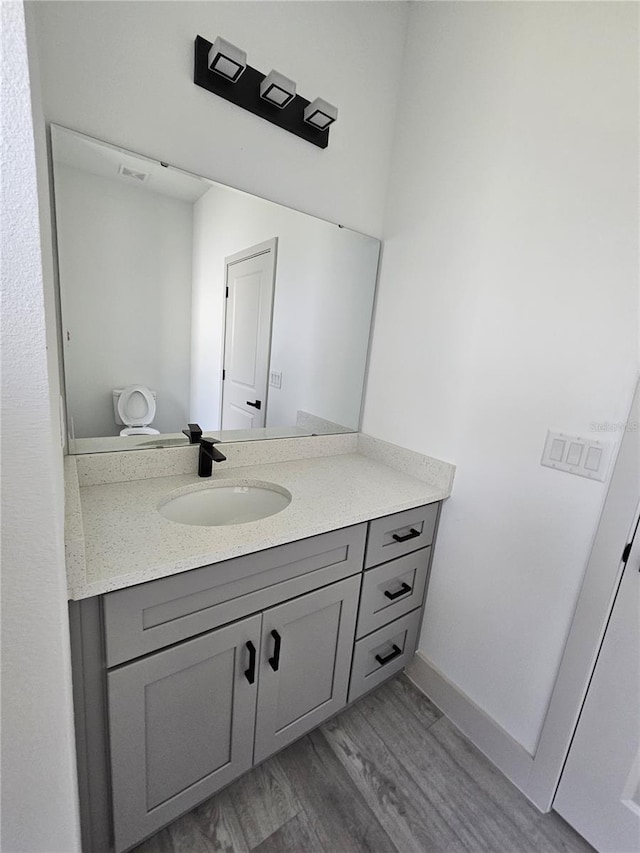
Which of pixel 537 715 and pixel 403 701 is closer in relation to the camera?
pixel 537 715

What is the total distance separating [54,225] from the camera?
3.47 feet

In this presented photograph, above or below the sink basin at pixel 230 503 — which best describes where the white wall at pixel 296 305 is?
above

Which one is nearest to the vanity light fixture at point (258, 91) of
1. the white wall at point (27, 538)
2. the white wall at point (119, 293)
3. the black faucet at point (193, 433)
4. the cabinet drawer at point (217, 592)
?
the white wall at point (119, 293)

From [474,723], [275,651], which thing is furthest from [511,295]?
[474,723]

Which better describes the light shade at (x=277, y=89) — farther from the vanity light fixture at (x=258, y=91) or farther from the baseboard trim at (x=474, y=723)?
the baseboard trim at (x=474, y=723)

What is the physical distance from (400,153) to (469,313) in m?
0.83

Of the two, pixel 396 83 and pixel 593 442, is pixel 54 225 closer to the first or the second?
pixel 396 83

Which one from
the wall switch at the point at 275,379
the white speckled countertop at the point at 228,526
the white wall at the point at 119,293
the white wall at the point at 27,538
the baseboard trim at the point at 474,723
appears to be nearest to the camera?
the white wall at the point at 27,538

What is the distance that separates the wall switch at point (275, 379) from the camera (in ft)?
5.30

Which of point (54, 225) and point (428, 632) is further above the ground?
point (54, 225)

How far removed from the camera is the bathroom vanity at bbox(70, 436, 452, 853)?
0.81 metres

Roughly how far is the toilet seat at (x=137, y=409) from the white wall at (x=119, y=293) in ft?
0.07

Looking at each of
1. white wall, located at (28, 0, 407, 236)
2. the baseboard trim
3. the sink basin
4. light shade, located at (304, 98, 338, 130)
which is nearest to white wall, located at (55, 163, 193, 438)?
white wall, located at (28, 0, 407, 236)

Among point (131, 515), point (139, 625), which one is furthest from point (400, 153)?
point (139, 625)
